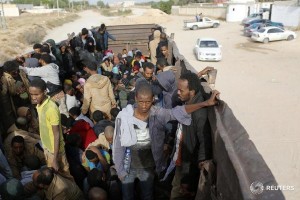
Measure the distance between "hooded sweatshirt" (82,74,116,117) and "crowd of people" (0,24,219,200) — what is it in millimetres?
15

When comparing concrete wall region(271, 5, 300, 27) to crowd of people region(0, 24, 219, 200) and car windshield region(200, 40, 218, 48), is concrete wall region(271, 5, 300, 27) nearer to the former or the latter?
car windshield region(200, 40, 218, 48)

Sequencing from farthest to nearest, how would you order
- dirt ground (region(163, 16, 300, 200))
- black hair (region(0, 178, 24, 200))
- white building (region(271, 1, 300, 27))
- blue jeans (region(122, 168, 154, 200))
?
white building (region(271, 1, 300, 27))
dirt ground (region(163, 16, 300, 200))
blue jeans (region(122, 168, 154, 200))
black hair (region(0, 178, 24, 200))

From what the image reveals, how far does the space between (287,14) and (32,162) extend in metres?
32.5

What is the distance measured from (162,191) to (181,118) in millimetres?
1339

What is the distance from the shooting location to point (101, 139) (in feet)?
12.4

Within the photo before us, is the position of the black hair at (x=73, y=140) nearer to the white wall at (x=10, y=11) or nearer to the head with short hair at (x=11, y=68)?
the head with short hair at (x=11, y=68)

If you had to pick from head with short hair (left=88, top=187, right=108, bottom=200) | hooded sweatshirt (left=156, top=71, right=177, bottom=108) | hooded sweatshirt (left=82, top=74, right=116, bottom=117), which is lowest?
head with short hair (left=88, top=187, right=108, bottom=200)

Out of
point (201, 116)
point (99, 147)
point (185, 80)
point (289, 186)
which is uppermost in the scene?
point (185, 80)

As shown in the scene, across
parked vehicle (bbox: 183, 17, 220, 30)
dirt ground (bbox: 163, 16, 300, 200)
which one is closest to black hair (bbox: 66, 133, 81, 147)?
dirt ground (bbox: 163, 16, 300, 200)

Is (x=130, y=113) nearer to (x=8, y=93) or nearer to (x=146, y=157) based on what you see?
(x=146, y=157)

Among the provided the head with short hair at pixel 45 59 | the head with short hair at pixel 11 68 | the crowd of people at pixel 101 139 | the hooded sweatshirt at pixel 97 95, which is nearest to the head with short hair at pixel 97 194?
the crowd of people at pixel 101 139

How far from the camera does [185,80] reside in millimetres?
2627

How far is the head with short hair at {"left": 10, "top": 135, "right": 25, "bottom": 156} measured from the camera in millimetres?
3676

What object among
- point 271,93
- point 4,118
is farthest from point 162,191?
point 271,93
